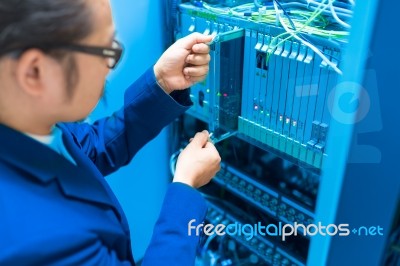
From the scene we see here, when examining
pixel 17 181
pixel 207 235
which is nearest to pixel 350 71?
pixel 17 181

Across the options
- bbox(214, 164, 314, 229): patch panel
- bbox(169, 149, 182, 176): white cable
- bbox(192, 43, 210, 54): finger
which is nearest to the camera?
bbox(192, 43, 210, 54): finger

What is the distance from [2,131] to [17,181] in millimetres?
86

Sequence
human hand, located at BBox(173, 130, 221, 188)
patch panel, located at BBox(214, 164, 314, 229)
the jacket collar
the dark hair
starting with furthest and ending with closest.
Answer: patch panel, located at BBox(214, 164, 314, 229), human hand, located at BBox(173, 130, 221, 188), the jacket collar, the dark hair

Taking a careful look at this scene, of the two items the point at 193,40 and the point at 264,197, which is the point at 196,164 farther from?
the point at 264,197

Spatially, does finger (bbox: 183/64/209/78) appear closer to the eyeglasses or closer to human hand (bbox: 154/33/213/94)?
human hand (bbox: 154/33/213/94)

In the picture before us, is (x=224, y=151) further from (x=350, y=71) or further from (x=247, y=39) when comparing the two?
(x=350, y=71)

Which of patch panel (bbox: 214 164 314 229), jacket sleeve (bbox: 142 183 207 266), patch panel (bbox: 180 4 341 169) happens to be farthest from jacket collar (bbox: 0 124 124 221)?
patch panel (bbox: 214 164 314 229)

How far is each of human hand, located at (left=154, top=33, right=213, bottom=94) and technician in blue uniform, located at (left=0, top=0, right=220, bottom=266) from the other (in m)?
0.24

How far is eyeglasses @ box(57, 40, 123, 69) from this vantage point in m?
0.57

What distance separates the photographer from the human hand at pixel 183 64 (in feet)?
3.15

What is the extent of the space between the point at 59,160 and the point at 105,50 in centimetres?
22

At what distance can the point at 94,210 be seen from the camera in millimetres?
694

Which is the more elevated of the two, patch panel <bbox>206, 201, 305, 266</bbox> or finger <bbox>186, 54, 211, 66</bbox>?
finger <bbox>186, 54, 211, 66</bbox>

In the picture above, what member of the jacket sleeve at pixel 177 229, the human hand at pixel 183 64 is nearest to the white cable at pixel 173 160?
the human hand at pixel 183 64
